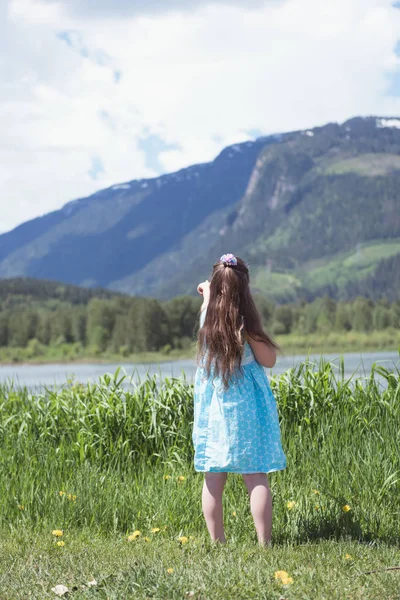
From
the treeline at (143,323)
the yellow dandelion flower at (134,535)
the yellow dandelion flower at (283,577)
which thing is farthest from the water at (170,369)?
the treeline at (143,323)

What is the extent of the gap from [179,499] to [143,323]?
8682 centimetres

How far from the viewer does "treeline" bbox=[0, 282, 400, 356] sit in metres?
91.1

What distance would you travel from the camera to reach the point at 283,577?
367cm

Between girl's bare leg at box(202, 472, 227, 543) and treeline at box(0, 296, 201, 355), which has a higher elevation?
treeline at box(0, 296, 201, 355)

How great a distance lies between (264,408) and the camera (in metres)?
4.52

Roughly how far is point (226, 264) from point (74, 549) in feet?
6.59

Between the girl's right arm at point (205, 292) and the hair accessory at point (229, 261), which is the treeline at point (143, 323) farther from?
the hair accessory at point (229, 261)

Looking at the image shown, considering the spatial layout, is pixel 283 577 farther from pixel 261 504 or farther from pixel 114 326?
pixel 114 326

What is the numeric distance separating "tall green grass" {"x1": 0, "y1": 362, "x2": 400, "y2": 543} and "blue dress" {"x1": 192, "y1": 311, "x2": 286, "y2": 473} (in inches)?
27.1

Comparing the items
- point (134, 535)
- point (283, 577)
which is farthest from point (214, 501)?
point (283, 577)

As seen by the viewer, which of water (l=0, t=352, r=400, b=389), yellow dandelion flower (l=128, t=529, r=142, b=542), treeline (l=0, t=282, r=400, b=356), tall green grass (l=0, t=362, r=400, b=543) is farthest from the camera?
treeline (l=0, t=282, r=400, b=356)

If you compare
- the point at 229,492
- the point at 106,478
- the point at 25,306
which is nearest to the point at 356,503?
the point at 229,492

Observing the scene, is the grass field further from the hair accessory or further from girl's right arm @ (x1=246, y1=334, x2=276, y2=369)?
the hair accessory

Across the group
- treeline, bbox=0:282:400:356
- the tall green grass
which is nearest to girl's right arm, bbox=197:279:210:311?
the tall green grass
